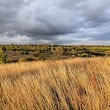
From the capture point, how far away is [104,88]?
4262mm

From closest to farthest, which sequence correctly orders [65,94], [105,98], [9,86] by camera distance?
[105,98]
[65,94]
[9,86]

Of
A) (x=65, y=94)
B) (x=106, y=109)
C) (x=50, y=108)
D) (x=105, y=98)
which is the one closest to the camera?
(x=106, y=109)

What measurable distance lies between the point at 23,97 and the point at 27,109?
1.35 feet

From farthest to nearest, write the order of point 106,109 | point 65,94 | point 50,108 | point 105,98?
point 65,94, point 105,98, point 50,108, point 106,109

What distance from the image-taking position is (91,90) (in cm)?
411

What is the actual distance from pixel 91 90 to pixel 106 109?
0.76 metres

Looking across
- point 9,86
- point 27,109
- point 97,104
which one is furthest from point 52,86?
point 97,104

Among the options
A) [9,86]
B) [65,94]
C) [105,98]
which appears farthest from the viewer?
[9,86]

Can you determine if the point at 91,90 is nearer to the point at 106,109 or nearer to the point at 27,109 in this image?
the point at 106,109

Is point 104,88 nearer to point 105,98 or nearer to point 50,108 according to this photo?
point 105,98

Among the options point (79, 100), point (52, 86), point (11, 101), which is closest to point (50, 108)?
point (79, 100)

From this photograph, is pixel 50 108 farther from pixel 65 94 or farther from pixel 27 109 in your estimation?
pixel 65 94

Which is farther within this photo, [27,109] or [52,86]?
[52,86]

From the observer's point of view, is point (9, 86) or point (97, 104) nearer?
point (97, 104)
